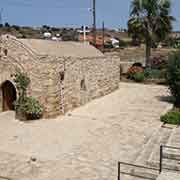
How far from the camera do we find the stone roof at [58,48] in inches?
670

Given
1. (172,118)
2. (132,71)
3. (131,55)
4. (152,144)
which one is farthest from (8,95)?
(131,55)

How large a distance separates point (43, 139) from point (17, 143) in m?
1.04

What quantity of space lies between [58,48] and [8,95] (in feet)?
13.2

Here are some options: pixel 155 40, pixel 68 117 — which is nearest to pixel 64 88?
pixel 68 117

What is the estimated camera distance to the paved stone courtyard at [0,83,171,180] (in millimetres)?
10211

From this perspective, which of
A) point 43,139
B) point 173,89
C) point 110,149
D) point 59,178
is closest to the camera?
point 59,178

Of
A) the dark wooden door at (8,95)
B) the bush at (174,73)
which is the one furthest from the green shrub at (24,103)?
the bush at (174,73)

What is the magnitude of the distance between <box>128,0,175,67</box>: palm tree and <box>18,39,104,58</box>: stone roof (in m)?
9.65

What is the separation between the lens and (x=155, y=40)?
31500mm

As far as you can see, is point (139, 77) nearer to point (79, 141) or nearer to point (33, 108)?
point (33, 108)

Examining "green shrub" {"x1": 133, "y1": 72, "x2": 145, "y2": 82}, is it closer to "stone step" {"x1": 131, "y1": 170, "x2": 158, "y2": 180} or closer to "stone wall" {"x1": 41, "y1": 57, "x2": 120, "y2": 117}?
"stone wall" {"x1": 41, "y1": 57, "x2": 120, "y2": 117}

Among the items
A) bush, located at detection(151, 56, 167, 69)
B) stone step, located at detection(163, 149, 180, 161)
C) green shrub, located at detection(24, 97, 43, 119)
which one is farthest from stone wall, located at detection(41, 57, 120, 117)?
bush, located at detection(151, 56, 167, 69)

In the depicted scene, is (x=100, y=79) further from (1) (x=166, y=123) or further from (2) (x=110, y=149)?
(2) (x=110, y=149)

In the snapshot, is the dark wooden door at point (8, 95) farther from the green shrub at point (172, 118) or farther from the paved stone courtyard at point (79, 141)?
the green shrub at point (172, 118)
